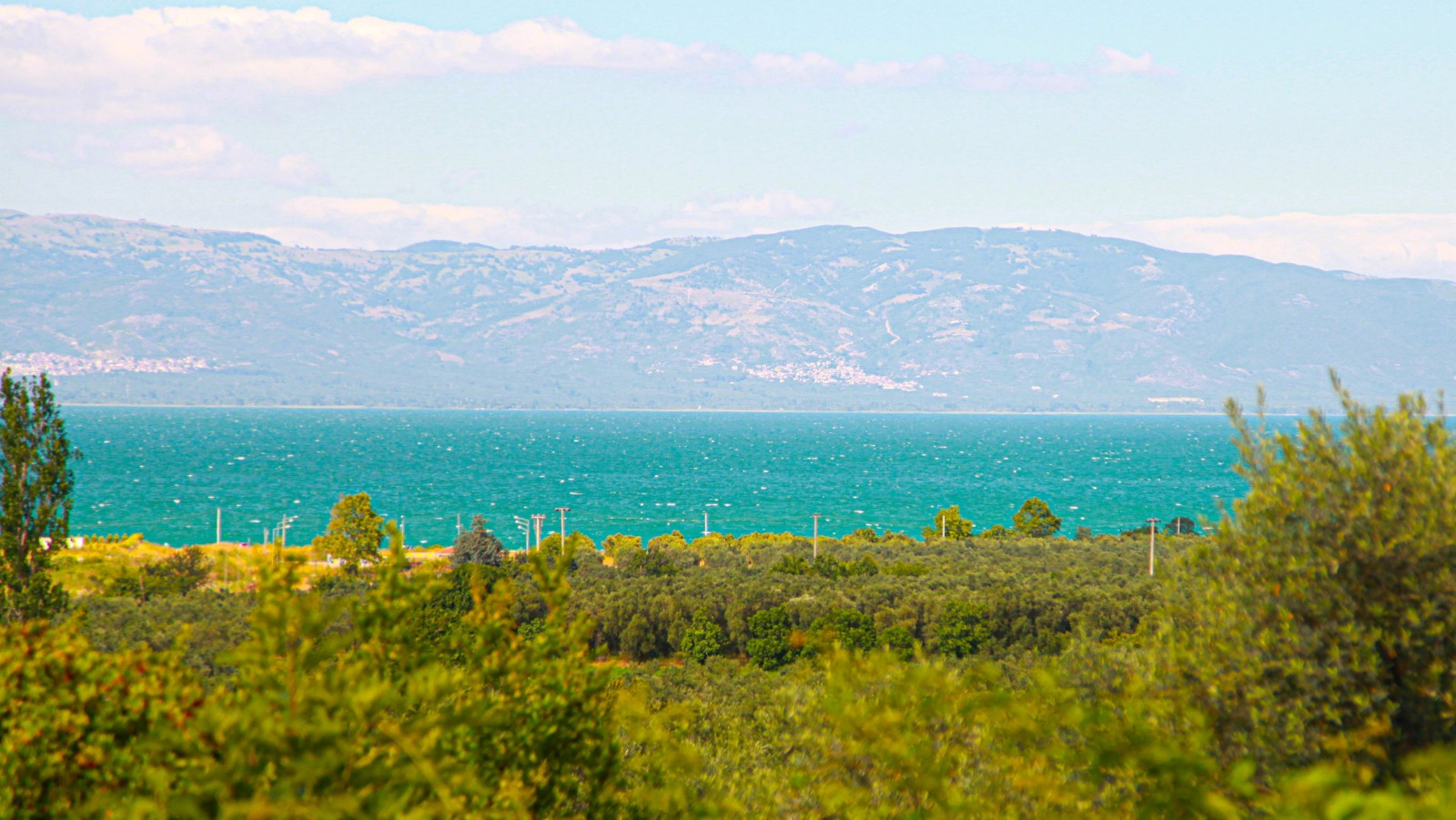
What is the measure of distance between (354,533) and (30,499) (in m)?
40.6

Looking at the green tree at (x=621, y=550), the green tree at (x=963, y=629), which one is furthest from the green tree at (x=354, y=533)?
the green tree at (x=963, y=629)

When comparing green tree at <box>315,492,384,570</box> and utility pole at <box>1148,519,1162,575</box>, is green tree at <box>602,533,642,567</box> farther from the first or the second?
utility pole at <box>1148,519,1162,575</box>

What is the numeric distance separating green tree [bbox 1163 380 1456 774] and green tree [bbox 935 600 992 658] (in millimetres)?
25649

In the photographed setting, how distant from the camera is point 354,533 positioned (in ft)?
212

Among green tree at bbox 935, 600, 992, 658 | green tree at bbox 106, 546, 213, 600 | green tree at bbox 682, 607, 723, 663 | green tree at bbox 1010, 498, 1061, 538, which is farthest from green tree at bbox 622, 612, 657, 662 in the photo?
green tree at bbox 1010, 498, 1061, 538

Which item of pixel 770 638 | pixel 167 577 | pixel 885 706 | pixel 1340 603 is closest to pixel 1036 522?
pixel 770 638

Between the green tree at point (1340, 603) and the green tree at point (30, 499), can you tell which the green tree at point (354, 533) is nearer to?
the green tree at point (30, 499)

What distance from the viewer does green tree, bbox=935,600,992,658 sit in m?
35.0

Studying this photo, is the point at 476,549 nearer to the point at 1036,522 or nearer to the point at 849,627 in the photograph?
the point at 849,627

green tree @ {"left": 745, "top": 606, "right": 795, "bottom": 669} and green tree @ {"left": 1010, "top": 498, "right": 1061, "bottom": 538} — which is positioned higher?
green tree @ {"left": 745, "top": 606, "right": 795, "bottom": 669}

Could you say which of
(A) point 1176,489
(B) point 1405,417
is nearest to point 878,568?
(B) point 1405,417

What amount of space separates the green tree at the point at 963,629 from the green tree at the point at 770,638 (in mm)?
5261

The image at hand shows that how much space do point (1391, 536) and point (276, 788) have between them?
8.29m

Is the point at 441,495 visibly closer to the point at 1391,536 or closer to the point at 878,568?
the point at 878,568
